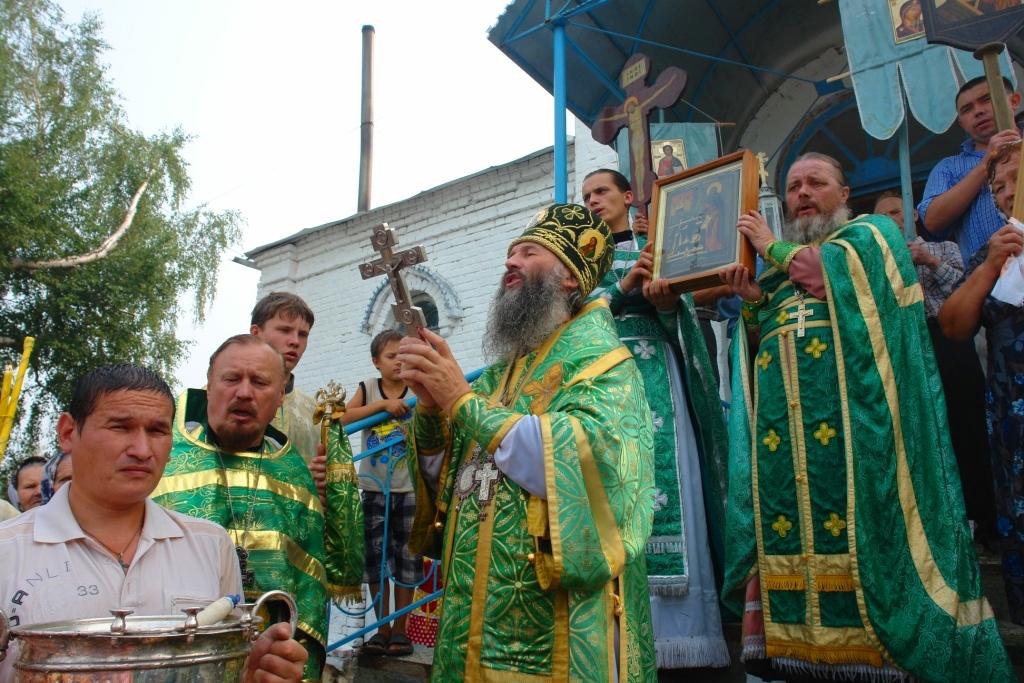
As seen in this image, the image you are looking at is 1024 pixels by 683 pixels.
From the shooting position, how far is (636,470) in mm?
2164

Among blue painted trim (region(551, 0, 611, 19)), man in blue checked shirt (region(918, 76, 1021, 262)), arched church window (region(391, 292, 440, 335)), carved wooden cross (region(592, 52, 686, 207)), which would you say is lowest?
man in blue checked shirt (region(918, 76, 1021, 262))

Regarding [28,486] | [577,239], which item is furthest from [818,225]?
[28,486]

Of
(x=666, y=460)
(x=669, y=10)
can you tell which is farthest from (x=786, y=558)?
(x=669, y=10)

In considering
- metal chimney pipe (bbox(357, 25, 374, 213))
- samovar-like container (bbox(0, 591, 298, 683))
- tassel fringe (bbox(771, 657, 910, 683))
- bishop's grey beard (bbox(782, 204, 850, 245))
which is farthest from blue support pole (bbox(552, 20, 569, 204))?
metal chimney pipe (bbox(357, 25, 374, 213))

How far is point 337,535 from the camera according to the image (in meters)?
2.86

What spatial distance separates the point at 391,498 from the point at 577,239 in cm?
228

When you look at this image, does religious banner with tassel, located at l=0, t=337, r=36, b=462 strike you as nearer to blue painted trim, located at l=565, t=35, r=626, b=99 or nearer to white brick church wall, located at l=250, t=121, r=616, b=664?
blue painted trim, located at l=565, t=35, r=626, b=99

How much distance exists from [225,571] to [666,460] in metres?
1.91

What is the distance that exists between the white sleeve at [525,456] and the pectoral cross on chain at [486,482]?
0.19 m

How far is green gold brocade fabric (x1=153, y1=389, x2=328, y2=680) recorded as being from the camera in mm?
2490

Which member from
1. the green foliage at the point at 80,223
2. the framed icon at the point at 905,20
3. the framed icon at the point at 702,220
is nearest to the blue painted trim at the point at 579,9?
the framed icon at the point at 905,20

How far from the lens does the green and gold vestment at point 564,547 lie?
2.00m

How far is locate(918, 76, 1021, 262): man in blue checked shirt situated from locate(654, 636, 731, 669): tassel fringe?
7.22 feet

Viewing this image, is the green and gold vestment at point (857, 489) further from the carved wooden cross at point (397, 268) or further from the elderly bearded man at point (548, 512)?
the carved wooden cross at point (397, 268)
